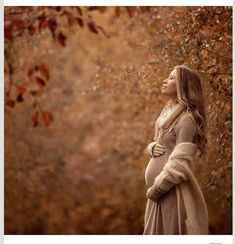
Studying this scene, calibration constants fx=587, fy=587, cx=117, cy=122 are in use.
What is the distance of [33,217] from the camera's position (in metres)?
7.73

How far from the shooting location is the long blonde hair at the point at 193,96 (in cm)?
375

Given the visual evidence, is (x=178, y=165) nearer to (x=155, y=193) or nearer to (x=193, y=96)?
(x=155, y=193)

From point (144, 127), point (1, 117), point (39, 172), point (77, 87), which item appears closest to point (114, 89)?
point (144, 127)

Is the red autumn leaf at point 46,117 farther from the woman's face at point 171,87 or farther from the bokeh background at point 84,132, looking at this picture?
the bokeh background at point 84,132

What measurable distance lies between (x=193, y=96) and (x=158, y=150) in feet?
1.35

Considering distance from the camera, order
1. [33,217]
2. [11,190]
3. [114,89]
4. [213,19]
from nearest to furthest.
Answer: [213,19], [114,89], [11,190], [33,217]

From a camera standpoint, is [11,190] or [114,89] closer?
[114,89]

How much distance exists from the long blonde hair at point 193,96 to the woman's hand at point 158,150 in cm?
23

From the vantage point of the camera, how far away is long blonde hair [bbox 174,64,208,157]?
12.3ft

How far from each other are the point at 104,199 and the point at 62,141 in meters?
0.97

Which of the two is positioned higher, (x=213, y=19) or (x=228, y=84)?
(x=213, y=19)

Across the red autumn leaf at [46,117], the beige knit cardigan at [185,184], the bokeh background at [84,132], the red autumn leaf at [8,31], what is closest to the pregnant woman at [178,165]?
the beige knit cardigan at [185,184]

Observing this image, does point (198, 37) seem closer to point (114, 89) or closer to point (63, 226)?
point (114, 89)

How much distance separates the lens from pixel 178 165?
3652 millimetres
